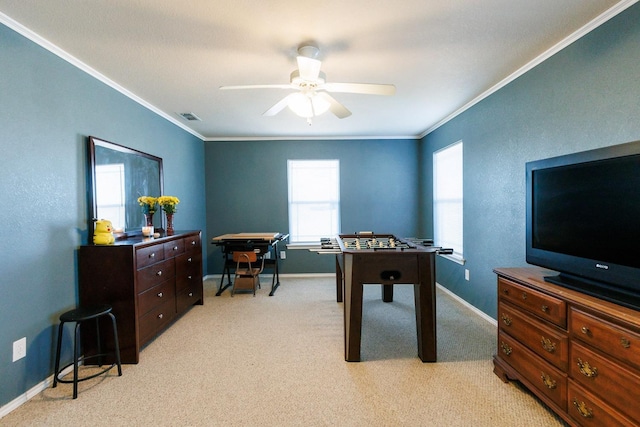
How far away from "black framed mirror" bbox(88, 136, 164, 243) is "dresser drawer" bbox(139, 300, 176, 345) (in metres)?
0.78

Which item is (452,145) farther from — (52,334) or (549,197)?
(52,334)

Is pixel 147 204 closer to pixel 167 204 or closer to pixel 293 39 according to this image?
pixel 167 204

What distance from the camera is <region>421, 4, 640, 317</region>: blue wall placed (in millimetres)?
1722

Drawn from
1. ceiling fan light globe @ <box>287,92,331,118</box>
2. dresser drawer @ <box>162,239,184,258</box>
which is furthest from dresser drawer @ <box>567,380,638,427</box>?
dresser drawer @ <box>162,239,184,258</box>

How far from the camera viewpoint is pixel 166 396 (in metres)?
1.90

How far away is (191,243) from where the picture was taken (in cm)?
341

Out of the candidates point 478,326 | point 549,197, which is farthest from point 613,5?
point 478,326

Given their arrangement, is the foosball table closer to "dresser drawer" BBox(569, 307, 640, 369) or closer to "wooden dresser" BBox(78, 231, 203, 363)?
"dresser drawer" BBox(569, 307, 640, 369)

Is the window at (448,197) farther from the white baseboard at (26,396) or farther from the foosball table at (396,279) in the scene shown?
the white baseboard at (26,396)

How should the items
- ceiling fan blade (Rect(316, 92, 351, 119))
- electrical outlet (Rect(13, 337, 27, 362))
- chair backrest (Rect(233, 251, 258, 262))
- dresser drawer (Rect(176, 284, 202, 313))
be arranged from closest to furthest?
electrical outlet (Rect(13, 337, 27, 362))
ceiling fan blade (Rect(316, 92, 351, 119))
dresser drawer (Rect(176, 284, 202, 313))
chair backrest (Rect(233, 251, 258, 262))

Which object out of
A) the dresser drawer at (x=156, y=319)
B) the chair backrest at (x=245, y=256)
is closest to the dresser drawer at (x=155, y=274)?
the dresser drawer at (x=156, y=319)

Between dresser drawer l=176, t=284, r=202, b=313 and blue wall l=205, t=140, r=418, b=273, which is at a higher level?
blue wall l=205, t=140, r=418, b=273

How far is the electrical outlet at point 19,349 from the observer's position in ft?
5.89

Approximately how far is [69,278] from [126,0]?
1.99 meters
